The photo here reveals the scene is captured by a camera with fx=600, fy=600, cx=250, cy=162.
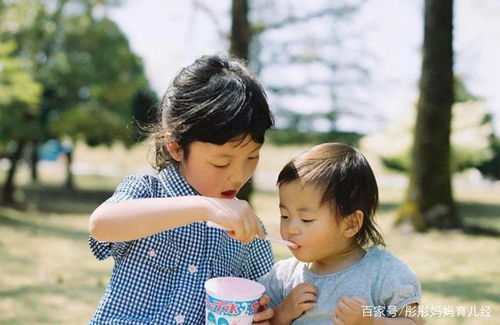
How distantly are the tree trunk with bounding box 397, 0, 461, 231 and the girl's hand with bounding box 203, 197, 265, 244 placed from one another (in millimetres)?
5924

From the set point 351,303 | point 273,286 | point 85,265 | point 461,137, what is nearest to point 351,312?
point 351,303

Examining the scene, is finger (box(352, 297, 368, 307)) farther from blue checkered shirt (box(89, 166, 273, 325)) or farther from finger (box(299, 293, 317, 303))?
blue checkered shirt (box(89, 166, 273, 325))

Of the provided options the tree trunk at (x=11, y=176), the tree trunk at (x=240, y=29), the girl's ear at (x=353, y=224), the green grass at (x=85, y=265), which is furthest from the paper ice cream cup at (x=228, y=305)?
the tree trunk at (x=11, y=176)

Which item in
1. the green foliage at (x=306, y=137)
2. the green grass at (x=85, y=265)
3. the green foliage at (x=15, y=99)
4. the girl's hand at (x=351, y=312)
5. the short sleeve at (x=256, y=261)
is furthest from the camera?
the green foliage at (x=306, y=137)

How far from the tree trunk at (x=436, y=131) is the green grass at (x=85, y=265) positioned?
0.37m

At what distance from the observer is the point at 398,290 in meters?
1.67

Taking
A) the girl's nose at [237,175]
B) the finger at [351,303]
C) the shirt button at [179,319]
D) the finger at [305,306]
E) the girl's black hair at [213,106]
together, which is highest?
the girl's black hair at [213,106]

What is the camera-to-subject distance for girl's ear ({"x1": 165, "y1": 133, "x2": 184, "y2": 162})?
1.80 m

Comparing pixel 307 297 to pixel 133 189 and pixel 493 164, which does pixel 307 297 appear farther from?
pixel 493 164

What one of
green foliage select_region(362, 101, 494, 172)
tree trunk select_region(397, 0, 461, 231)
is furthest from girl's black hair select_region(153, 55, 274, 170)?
green foliage select_region(362, 101, 494, 172)

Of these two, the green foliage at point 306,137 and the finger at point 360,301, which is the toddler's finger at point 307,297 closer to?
the finger at point 360,301

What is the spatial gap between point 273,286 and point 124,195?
1.91ft

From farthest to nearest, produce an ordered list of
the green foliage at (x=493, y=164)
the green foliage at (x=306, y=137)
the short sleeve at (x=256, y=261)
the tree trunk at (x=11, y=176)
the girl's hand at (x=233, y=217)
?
the green foliage at (x=493, y=164) → the green foliage at (x=306, y=137) → the tree trunk at (x=11, y=176) → the short sleeve at (x=256, y=261) → the girl's hand at (x=233, y=217)

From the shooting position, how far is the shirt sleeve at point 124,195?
1681 mm
